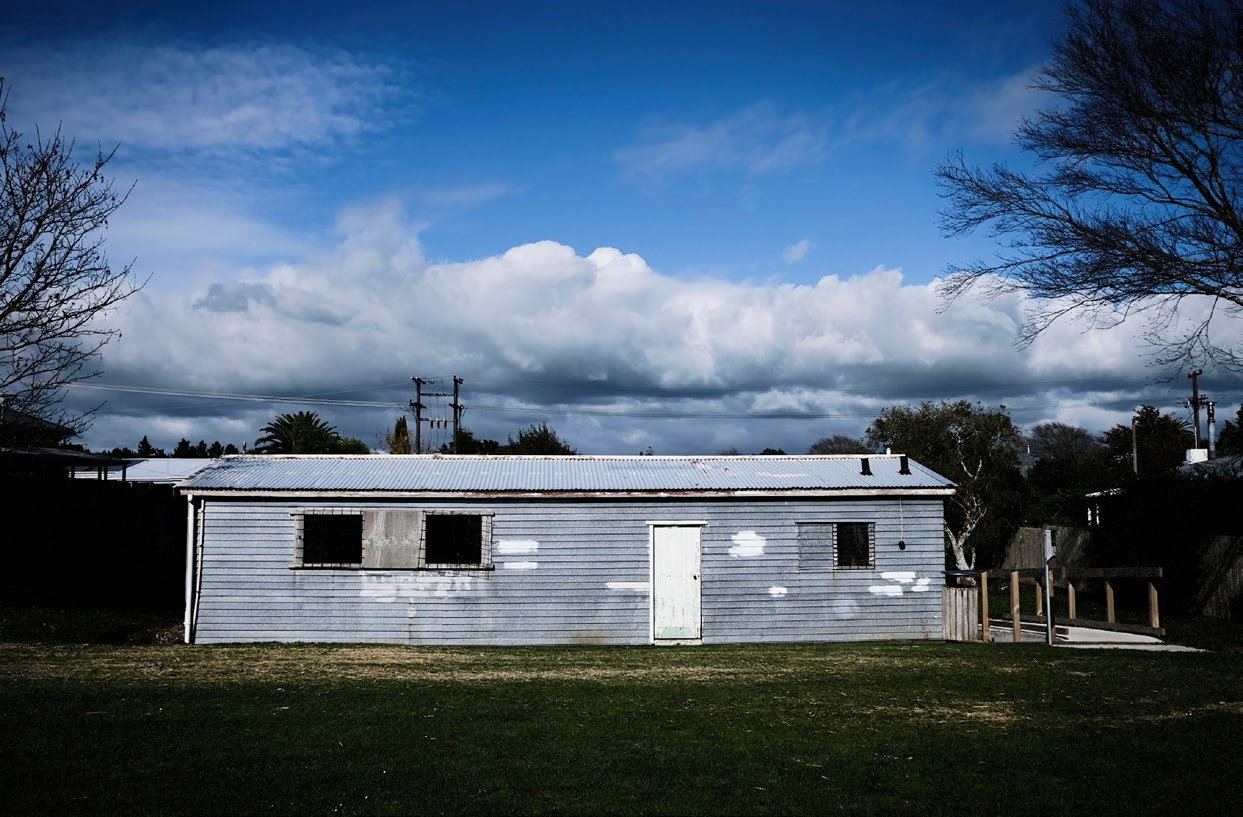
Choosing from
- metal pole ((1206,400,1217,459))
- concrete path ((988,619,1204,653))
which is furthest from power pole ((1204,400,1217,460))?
concrete path ((988,619,1204,653))

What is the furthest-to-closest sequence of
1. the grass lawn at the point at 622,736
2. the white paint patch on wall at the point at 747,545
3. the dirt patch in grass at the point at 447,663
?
1. the white paint patch on wall at the point at 747,545
2. the dirt patch in grass at the point at 447,663
3. the grass lawn at the point at 622,736

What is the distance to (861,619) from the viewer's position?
66.3 feet

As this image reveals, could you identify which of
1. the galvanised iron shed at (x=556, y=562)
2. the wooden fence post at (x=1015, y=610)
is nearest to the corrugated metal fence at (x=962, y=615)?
Answer: the galvanised iron shed at (x=556, y=562)

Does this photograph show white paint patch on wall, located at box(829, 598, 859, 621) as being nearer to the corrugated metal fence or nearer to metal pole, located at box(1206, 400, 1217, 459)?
the corrugated metal fence

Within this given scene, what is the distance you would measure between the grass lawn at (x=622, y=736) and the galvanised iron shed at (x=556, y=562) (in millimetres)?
4158

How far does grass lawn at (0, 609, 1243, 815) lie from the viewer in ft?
24.0

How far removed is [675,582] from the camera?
20109 millimetres

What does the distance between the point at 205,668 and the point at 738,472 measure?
11.2m

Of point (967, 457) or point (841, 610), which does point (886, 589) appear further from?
point (967, 457)

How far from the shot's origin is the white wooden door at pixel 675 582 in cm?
2000

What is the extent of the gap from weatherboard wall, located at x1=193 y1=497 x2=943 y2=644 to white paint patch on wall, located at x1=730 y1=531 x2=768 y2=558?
0.09 feet

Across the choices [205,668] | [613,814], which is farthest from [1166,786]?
[205,668]

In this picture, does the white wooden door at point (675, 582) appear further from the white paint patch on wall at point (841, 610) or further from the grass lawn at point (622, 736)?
the grass lawn at point (622, 736)

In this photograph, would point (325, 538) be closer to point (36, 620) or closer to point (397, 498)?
point (397, 498)
